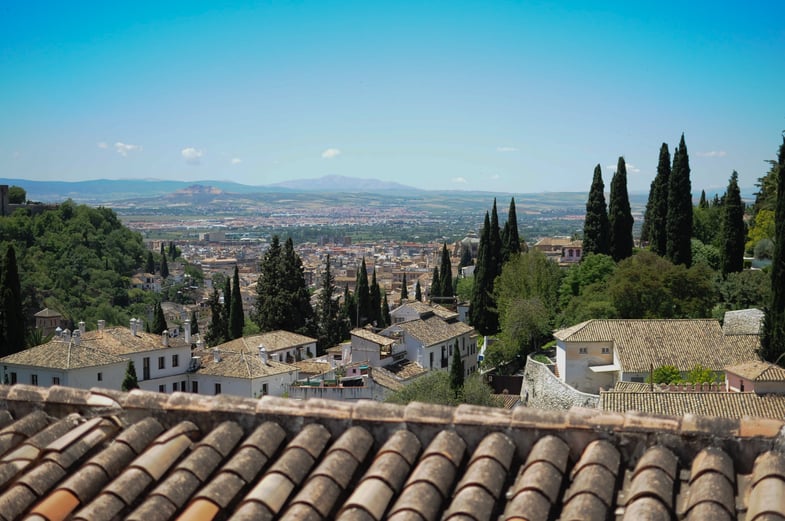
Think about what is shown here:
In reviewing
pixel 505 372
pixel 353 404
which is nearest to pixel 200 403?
pixel 353 404

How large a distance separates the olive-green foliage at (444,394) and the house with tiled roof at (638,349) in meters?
3.00

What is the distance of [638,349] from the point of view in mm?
31359

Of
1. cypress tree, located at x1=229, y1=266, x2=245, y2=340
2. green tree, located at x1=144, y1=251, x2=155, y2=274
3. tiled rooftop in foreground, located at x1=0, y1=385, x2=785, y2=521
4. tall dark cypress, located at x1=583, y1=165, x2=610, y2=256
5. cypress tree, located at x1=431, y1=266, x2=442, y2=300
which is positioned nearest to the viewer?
tiled rooftop in foreground, located at x1=0, y1=385, x2=785, y2=521

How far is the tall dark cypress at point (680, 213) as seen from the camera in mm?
41594

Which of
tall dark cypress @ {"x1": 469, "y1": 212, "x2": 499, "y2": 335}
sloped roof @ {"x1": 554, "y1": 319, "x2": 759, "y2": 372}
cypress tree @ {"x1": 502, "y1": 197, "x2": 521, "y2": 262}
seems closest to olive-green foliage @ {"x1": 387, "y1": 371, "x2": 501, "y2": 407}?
sloped roof @ {"x1": 554, "y1": 319, "x2": 759, "y2": 372}

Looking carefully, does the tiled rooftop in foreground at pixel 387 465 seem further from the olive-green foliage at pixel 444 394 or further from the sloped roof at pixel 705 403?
the olive-green foliage at pixel 444 394

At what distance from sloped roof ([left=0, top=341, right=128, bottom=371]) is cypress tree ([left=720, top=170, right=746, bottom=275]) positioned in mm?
27541

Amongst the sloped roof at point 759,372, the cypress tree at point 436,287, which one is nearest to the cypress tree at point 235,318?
the cypress tree at point 436,287

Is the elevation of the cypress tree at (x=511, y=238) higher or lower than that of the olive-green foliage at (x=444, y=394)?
higher

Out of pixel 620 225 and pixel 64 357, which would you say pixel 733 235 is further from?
pixel 64 357

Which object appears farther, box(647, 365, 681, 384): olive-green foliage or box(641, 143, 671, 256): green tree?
box(641, 143, 671, 256): green tree

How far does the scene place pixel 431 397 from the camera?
32125 millimetres

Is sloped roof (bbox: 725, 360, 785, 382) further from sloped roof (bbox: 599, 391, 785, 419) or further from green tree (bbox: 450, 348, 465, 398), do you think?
green tree (bbox: 450, 348, 465, 398)

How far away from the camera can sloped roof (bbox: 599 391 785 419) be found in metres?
23.1
